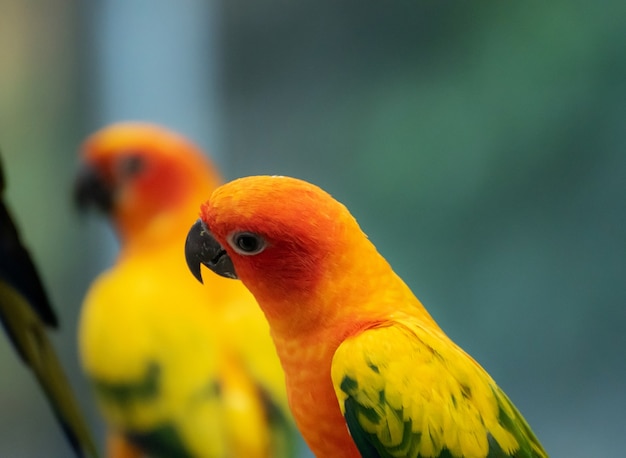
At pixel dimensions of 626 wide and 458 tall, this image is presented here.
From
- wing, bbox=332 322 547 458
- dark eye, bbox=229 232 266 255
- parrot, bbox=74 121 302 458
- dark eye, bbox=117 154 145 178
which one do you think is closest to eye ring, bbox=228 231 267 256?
dark eye, bbox=229 232 266 255

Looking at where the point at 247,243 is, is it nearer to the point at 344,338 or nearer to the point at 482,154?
the point at 344,338

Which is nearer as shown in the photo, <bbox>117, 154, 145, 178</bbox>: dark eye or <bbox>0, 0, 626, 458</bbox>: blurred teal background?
<bbox>0, 0, 626, 458</bbox>: blurred teal background

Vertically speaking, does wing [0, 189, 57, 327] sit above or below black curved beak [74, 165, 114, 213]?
below

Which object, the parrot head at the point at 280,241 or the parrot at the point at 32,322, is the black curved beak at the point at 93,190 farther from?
the parrot head at the point at 280,241

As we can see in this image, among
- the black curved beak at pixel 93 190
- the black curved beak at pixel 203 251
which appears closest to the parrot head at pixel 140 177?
the black curved beak at pixel 93 190

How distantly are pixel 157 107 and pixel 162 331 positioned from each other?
0.49 metres

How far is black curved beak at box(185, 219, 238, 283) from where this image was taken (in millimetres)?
587

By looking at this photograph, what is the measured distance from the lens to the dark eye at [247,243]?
562mm

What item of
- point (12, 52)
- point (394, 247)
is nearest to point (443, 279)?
point (394, 247)

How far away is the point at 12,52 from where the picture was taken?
1.28 m

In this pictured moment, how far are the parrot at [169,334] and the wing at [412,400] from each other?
0.38m

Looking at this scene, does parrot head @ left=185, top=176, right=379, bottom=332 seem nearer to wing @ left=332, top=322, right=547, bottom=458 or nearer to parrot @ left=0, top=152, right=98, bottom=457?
wing @ left=332, top=322, right=547, bottom=458

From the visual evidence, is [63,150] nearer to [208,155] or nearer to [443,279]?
[208,155]

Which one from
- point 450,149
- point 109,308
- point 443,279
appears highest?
point 450,149
